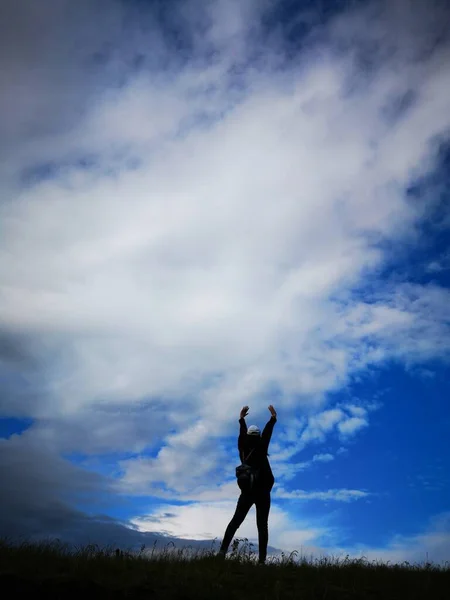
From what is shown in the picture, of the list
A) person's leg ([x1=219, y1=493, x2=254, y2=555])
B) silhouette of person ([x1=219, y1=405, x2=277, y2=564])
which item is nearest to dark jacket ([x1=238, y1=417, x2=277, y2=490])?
silhouette of person ([x1=219, y1=405, x2=277, y2=564])

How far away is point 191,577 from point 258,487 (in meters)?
2.84

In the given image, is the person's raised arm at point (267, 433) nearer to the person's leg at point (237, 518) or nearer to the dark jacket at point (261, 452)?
the dark jacket at point (261, 452)

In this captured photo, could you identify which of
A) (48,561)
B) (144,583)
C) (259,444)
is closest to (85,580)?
(144,583)

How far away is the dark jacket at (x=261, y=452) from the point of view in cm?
995

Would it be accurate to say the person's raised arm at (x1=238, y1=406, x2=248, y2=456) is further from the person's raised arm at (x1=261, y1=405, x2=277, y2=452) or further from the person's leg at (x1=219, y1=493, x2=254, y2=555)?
the person's leg at (x1=219, y1=493, x2=254, y2=555)

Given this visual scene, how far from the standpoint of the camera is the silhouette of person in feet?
31.8

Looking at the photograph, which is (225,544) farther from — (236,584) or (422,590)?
(422,590)

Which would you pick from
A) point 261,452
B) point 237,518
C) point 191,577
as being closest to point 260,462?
point 261,452

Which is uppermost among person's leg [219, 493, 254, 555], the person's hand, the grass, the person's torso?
the person's hand

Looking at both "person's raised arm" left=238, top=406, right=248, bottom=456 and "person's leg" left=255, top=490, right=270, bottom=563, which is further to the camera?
"person's raised arm" left=238, top=406, right=248, bottom=456

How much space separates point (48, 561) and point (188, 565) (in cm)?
221

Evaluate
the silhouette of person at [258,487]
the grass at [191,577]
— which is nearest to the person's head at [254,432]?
the silhouette of person at [258,487]

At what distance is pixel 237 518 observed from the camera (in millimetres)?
9711

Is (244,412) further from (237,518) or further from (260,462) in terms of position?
(237,518)
